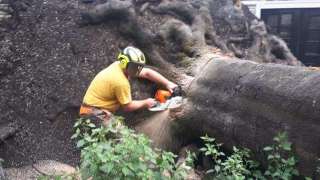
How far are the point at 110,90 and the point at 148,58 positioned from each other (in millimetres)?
1410

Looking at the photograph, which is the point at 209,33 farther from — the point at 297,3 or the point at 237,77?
the point at 237,77

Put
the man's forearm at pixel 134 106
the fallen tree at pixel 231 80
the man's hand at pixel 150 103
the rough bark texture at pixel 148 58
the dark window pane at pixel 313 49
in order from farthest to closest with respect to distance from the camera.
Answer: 1. the dark window pane at pixel 313 49
2. the man's hand at pixel 150 103
3. the man's forearm at pixel 134 106
4. the rough bark texture at pixel 148 58
5. the fallen tree at pixel 231 80

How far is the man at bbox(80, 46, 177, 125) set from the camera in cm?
519

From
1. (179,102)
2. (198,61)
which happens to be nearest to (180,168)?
(179,102)

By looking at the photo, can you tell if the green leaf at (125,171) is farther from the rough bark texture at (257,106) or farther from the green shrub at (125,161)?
the rough bark texture at (257,106)

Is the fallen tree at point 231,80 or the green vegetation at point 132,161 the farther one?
the fallen tree at point 231,80

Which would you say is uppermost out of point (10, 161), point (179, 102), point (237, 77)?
point (237, 77)

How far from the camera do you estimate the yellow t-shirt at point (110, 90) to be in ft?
17.0

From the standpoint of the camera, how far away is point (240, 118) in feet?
14.6

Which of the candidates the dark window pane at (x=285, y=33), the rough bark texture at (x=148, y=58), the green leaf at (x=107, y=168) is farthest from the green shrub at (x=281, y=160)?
the dark window pane at (x=285, y=33)

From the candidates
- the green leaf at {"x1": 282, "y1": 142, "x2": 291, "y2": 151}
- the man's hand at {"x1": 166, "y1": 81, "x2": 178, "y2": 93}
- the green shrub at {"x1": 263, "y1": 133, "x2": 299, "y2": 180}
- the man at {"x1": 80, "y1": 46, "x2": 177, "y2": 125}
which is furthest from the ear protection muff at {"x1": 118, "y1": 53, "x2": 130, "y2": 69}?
the green leaf at {"x1": 282, "y1": 142, "x2": 291, "y2": 151}

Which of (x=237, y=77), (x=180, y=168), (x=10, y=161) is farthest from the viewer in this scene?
(x=10, y=161)

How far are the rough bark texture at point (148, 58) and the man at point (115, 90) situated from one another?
52cm

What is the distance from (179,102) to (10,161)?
6.42 ft
